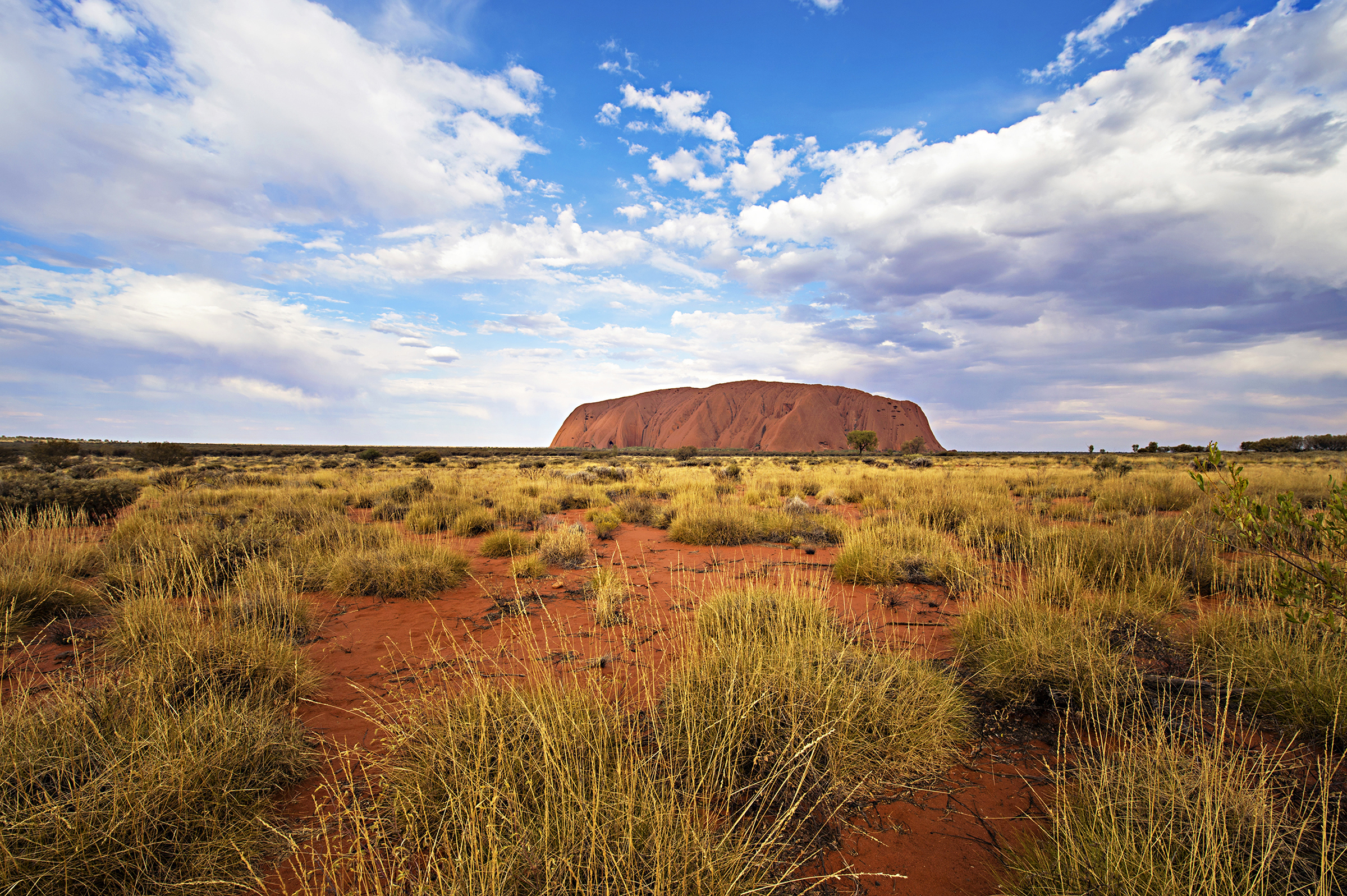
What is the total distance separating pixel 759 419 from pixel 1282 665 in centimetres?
9792

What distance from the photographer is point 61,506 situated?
856 cm

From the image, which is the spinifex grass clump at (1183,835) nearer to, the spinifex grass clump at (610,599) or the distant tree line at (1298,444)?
the spinifex grass clump at (610,599)

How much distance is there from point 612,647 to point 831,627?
1.74 meters

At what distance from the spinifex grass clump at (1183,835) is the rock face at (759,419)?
87.3m

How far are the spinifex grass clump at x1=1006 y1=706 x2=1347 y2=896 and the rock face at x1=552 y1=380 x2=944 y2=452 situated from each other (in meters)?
87.3

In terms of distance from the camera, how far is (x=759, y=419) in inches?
3927

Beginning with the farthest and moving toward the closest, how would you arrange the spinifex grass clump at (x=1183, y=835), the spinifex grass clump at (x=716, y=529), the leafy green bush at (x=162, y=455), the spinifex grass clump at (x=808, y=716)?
the leafy green bush at (x=162, y=455)
the spinifex grass clump at (x=716, y=529)
the spinifex grass clump at (x=808, y=716)
the spinifex grass clump at (x=1183, y=835)

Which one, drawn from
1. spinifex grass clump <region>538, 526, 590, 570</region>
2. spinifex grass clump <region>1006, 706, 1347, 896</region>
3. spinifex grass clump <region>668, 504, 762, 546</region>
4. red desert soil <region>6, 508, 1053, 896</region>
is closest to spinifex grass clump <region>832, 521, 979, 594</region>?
red desert soil <region>6, 508, 1053, 896</region>

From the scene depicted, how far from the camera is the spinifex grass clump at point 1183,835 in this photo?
64.0 inches

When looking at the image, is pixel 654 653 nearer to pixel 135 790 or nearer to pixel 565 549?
pixel 135 790

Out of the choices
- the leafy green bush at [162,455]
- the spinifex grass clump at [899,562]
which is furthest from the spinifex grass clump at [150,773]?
the leafy green bush at [162,455]

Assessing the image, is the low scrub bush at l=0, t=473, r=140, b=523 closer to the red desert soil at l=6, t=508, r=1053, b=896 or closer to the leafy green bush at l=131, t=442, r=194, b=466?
the red desert soil at l=6, t=508, r=1053, b=896

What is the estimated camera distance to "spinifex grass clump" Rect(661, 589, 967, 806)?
2.44m

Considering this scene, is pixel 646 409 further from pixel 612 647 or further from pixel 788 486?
pixel 612 647
